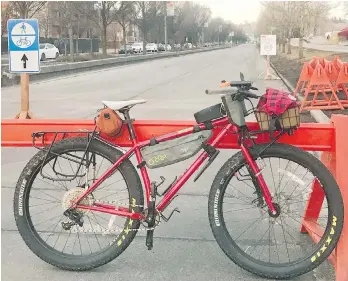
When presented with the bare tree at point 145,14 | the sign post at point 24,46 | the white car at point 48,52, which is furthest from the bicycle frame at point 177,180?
the bare tree at point 145,14

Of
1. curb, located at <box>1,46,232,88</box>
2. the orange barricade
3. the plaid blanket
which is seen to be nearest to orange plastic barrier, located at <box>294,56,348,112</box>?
the orange barricade

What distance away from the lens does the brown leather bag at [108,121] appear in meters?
3.84

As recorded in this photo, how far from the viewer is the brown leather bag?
3.84 metres

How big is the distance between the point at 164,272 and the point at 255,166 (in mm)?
1023

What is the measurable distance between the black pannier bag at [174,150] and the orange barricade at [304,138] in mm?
138

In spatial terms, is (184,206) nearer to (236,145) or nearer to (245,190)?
(245,190)

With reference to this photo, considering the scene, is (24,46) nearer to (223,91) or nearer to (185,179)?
(185,179)

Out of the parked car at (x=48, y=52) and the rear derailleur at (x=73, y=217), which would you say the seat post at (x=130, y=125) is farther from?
the parked car at (x=48, y=52)

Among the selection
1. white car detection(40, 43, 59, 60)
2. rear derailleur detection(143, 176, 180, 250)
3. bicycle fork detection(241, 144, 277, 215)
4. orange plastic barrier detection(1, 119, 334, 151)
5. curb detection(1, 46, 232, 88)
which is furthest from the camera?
white car detection(40, 43, 59, 60)

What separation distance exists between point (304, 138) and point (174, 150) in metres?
0.97

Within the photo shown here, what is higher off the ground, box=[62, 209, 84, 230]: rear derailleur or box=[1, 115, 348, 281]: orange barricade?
box=[1, 115, 348, 281]: orange barricade

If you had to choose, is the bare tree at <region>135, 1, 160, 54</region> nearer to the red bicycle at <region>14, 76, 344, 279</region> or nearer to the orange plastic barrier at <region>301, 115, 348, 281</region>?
the red bicycle at <region>14, 76, 344, 279</region>

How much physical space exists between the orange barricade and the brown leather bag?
16 cm

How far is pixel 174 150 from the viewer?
3811 mm
